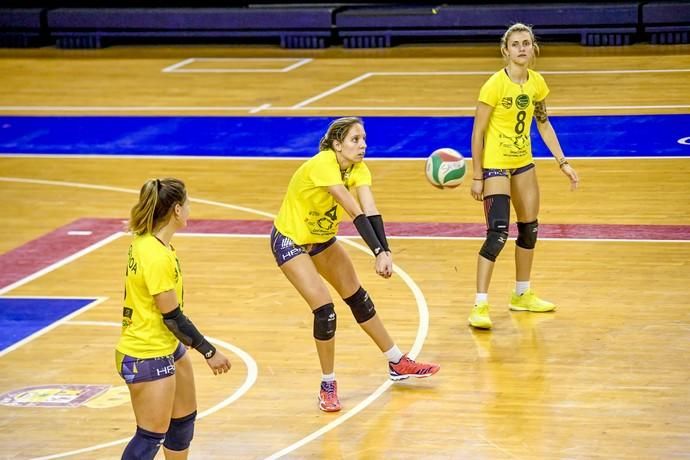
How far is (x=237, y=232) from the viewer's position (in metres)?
13.2

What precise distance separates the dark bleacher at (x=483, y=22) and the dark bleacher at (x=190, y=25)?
661 mm

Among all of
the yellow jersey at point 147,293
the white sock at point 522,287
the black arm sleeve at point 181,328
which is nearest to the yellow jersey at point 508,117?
the white sock at point 522,287

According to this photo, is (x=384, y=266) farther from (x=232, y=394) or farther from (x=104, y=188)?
(x=104, y=188)

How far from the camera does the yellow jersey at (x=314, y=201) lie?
8.06 m

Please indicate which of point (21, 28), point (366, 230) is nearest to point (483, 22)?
point (21, 28)

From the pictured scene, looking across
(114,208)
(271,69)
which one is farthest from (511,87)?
(271,69)

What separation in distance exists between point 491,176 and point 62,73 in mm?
15363

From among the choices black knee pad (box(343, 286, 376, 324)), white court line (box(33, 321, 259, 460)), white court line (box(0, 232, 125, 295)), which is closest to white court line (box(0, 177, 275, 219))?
white court line (box(0, 232, 125, 295))

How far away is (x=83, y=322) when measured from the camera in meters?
10.6

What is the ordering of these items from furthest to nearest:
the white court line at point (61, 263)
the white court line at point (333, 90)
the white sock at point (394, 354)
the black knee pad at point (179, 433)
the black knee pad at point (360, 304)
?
1. the white court line at point (333, 90)
2. the white court line at point (61, 263)
3. the white sock at point (394, 354)
4. the black knee pad at point (360, 304)
5. the black knee pad at point (179, 433)

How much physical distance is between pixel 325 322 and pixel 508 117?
2444 mm

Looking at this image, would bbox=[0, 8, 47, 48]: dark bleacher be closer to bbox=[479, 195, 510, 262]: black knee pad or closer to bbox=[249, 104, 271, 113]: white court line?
bbox=[249, 104, 271, 113]: white court line

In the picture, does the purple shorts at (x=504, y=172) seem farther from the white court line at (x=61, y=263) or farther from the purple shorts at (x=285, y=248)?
the white court line at (x=61, y=263)

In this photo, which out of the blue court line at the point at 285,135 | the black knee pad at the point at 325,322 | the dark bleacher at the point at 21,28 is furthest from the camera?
the dark bleacher at the point at 21,28
